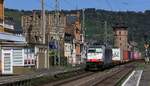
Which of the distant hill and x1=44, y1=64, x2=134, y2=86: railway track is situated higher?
the distant hill

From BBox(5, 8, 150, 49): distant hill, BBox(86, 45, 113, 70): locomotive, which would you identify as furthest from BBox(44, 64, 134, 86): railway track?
BBox(5, 8, 150, 49): distant hill

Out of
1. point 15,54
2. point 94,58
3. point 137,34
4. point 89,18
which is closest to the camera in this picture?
point 15,54

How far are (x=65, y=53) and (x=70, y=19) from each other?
1099 inches

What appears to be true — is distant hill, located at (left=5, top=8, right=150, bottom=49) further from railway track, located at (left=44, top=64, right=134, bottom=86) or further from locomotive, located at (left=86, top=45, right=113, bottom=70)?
railway track, located at (left=44, top=64, right=134, bottom=86)

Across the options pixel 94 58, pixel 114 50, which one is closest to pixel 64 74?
pixel 94 58

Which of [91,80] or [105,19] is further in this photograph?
[105,19]

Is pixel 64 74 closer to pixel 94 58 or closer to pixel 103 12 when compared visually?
pixel 94 58

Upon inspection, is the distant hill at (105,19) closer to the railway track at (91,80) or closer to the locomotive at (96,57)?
the locomotive at (96,57)

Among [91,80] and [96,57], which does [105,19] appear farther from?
[91,80]

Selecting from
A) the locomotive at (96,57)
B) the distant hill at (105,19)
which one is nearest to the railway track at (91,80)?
the locomotive at (96,57)

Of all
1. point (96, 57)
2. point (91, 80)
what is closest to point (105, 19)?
point (96, 57)

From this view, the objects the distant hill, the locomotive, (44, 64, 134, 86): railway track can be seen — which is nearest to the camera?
(44, 64, 134, 86): railway track

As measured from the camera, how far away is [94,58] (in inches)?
2763

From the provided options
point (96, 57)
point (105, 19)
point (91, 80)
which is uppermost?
point (105, 19)
